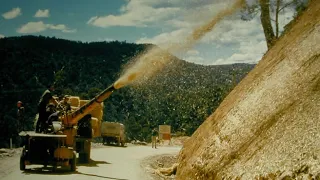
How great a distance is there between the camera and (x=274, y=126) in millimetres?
7711

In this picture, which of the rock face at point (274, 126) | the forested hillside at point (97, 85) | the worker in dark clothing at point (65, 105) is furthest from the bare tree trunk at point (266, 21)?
the forested hillside at point (97, 85)

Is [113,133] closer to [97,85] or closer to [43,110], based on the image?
[43,110]

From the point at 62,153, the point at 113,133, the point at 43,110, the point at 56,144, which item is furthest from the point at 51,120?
the point at 113,133

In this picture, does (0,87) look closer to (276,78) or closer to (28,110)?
(28,110)

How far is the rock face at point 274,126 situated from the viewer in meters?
6.25

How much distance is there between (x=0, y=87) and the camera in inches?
2655

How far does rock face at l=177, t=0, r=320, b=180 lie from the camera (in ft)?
20.5

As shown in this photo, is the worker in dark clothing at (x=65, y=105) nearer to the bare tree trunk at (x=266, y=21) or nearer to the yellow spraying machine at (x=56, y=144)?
the yellow spraying machine at (x=56, y=144)

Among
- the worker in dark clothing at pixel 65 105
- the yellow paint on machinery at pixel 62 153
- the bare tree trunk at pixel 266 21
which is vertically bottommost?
the yellow paint on machinery at pixel 62 153

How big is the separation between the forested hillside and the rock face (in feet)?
136

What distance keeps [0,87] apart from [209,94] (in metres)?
47.4

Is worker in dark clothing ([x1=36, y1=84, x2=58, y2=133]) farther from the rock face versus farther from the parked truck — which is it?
the parked truck

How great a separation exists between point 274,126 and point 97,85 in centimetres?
8348

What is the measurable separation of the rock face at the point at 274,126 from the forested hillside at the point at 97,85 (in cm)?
4133
